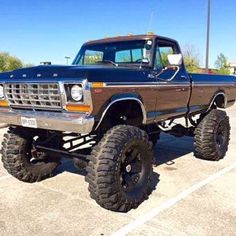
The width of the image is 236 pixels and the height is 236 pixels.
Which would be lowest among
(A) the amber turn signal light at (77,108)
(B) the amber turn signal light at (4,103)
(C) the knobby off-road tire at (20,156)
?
(C) the knobby off-road tire at (20,156)

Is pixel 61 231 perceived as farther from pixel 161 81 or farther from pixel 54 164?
pixel 161 81

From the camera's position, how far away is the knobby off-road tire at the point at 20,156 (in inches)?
204

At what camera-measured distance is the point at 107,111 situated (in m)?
4.35

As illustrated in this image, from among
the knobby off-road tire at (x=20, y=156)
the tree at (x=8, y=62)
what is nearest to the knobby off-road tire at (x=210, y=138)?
the knobby off-road tire at (x=20, y=156)

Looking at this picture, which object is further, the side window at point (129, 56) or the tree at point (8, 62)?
the tree at point (8, 62)

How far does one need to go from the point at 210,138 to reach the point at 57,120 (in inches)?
131

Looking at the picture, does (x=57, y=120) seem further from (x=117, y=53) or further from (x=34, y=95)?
(x=117, y=53)

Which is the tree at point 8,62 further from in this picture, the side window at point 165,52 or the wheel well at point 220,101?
the side window at point 165,52

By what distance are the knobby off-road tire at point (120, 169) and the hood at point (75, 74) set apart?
650mm

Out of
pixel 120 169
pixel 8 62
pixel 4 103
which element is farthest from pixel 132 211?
pixel 8 62

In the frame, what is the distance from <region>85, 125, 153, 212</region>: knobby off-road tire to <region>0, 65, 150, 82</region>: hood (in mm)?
650

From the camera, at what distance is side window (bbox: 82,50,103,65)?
19.1ft

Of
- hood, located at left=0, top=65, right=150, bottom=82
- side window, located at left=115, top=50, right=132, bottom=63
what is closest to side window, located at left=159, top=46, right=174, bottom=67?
side window, located at left=115, top=50, right=132, bottom=63

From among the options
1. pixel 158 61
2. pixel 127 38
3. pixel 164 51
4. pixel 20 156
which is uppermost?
pixel 127 38
